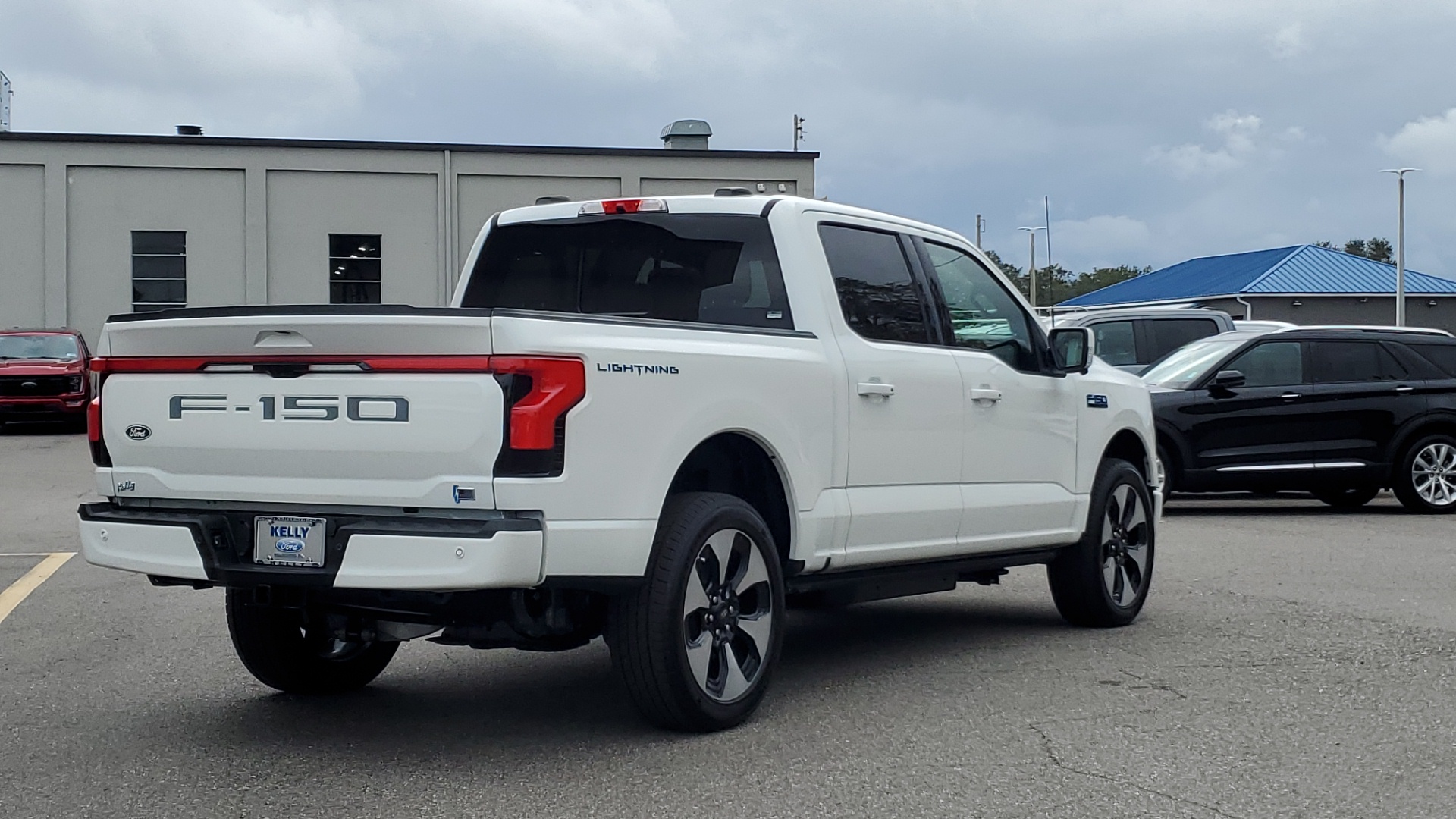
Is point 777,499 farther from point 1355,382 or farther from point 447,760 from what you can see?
point 1355,382

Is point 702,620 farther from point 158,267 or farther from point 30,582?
point 158,267

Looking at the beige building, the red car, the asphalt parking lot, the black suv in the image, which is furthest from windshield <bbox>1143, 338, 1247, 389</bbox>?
the beige building

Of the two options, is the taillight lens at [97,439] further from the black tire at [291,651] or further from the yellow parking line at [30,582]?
the yellow parking line at [30,582]

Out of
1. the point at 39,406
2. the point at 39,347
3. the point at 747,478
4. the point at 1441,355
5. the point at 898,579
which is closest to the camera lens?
the point at 747,478

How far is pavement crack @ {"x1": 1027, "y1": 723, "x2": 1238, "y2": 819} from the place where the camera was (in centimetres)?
493

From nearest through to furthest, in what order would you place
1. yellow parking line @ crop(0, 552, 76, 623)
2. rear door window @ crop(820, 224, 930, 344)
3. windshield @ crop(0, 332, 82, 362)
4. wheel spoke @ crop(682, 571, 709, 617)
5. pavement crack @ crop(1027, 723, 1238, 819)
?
pavement crack @ crop(1027, 723, 1238, 819) → wheel spoke @ crop(682, 571, 709, 617) → rear door window @ crop(820, 224, 930, 344) → yellow parking line @ crop(0, 552, 76, 623) → windshield @ crop(0, 332, 82, 362)

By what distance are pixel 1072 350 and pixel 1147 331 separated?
1162 centimetres

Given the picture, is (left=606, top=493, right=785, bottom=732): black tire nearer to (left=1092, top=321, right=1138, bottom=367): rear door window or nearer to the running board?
the running board

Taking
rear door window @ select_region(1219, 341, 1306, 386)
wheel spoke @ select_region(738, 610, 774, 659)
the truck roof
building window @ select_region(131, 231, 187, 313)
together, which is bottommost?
wheel spoke @ select_region(738, 610, 774, 659)

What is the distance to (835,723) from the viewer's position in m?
6.13

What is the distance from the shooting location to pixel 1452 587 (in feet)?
32.4

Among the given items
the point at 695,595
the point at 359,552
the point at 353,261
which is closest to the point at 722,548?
the point at 695,595

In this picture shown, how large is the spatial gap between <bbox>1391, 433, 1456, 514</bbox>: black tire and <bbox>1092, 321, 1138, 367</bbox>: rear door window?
167 inches

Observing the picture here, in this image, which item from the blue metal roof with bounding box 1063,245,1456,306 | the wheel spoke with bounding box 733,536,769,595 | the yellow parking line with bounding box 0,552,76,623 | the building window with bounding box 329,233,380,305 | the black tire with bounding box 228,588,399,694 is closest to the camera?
the wheel spoke with bounding box 733,536,769,595
